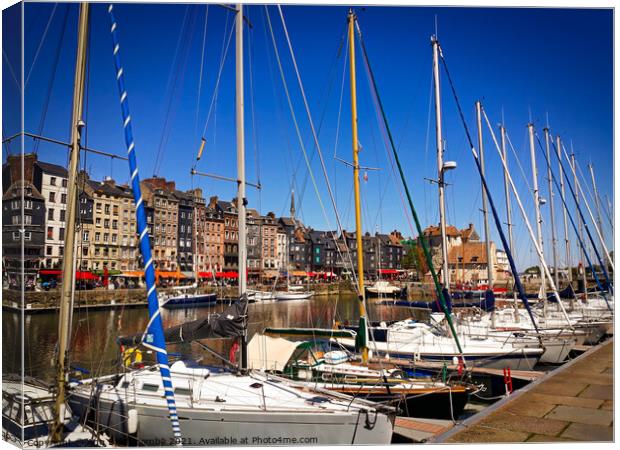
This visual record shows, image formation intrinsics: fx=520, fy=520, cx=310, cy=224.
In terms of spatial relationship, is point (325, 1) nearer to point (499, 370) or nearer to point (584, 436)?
point (584, 436)

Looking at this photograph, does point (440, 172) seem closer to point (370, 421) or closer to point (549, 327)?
point (549, 327)

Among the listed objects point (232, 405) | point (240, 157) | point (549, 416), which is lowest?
point (549, 416)

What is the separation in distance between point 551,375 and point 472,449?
3976mm

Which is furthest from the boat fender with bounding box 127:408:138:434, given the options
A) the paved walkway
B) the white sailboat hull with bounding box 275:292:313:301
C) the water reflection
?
the white sailboat hull with bounding box 275:292:313:301

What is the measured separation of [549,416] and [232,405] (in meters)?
4.36

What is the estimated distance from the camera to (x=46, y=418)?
21.7ft

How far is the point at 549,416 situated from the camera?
7035mm

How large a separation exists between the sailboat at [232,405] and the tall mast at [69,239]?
581 mm

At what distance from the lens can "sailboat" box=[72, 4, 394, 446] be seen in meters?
7.04

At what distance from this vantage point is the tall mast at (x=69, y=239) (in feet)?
19.9

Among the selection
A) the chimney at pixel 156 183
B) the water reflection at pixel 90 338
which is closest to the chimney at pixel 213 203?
the chimney at pixel 156 183

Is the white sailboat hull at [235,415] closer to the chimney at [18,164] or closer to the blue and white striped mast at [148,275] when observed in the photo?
the blue and white striped mast at [148,275]

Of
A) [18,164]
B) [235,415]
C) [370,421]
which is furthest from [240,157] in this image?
[370,421]

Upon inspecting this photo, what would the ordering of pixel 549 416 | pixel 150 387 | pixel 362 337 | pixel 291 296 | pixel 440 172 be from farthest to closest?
pixel 291 296 < pixel 440 172 < pixel 362 337 < pixel 150 387 < pixel 549 416
